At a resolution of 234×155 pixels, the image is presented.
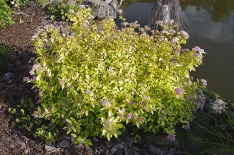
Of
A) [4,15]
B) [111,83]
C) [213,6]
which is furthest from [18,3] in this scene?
[213,6]

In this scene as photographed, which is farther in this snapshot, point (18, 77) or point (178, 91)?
point (18, 77)

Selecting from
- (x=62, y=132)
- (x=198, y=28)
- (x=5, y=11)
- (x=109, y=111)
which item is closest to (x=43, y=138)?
(x=62, y=132)

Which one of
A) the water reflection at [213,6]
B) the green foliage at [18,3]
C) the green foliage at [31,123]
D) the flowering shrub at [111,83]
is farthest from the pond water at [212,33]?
the green foliage at [31,123]

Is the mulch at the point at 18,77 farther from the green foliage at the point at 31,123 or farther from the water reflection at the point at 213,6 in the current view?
the water reflection at the point at 213,6

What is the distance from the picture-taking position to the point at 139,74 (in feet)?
8.32

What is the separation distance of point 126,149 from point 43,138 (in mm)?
805

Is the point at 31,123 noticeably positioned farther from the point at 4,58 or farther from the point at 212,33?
the point at 212,33

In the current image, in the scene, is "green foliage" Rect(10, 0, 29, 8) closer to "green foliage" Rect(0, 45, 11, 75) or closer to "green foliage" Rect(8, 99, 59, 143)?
"green foliage" Rect(0, 45, 11, 75)

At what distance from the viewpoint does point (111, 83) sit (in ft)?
8.02

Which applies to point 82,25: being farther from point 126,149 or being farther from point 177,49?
point 126,149

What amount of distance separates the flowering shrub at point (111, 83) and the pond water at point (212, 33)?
7.18ft

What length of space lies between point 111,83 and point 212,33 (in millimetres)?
4498

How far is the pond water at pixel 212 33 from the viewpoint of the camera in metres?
4.80

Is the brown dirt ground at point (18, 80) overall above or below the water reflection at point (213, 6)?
below
